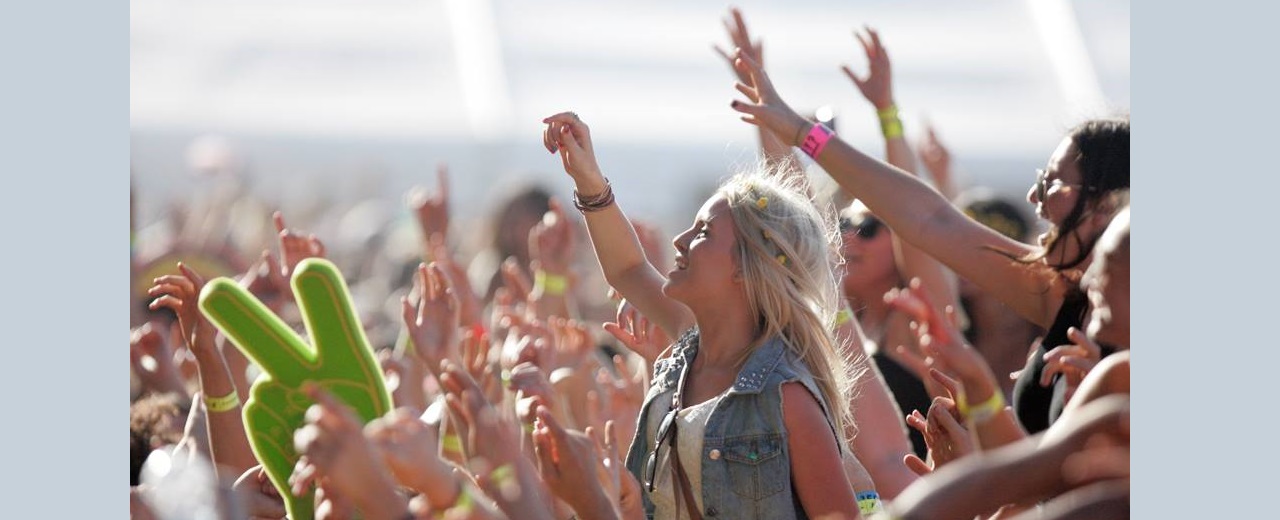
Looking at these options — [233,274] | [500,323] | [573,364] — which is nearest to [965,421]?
[573,364]

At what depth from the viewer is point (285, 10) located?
30.7ft

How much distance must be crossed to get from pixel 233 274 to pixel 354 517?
3.65 metres

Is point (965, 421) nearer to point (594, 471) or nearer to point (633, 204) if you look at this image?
point (594, 471)

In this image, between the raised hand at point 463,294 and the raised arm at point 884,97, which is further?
the raised hand at point 463,294

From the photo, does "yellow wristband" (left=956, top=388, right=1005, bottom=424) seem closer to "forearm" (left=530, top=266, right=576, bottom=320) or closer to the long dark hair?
the long dark hair

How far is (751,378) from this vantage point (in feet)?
7.46

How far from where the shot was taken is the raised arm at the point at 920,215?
273 cm

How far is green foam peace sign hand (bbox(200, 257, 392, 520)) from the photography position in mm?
2545

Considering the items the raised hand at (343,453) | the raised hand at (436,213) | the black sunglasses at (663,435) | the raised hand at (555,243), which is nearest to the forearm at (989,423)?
the black sunglasses at (663,435)

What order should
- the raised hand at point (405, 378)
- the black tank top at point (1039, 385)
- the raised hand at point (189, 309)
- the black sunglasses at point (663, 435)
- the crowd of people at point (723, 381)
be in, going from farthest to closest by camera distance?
the raised hand at point (405, 378)
the raised hand at point (189, 309)
the black tank top at point (1039, 385)
the black sunglasses at point (663, 435)
the crowd of people at point (723, 381)

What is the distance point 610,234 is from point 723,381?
530mm

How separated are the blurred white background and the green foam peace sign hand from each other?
5.88 m

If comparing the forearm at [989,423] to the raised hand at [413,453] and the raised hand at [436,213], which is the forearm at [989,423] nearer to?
the raised hand at [413,453]

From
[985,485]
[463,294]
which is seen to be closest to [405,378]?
[463,294]
